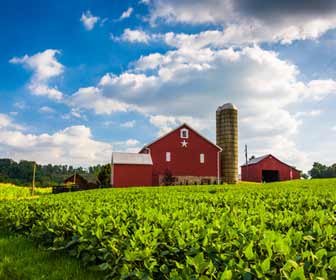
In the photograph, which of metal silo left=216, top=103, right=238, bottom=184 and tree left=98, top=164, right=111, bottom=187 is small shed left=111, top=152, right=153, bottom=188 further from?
metal silo left=216, top=103, right=238, bottom=184

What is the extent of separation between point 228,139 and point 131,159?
1261 centimetres

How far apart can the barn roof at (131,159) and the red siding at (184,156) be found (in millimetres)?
886

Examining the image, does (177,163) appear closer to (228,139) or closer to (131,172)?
(131,172)

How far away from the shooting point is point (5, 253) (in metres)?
6.25

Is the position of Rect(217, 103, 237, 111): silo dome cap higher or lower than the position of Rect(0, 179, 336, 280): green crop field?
higher

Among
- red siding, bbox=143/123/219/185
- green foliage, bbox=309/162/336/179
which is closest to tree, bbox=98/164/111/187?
red siding, bbox=143/123/219/185

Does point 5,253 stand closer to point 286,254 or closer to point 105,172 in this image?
point 286,254

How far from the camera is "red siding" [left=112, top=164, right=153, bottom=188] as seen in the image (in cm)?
3291

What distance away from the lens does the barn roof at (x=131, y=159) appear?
3331 centimetres

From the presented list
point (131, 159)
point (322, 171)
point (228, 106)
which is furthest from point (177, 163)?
point (322, 171)

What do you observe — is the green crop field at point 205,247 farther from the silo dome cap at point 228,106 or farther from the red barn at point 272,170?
the red barn at point 272,170

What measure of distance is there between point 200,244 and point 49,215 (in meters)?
4.94

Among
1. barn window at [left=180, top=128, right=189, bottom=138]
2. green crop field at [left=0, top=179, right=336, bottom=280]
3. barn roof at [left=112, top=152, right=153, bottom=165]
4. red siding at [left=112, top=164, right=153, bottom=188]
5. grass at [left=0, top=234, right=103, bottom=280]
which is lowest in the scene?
grass at [left=0, top=234, right=103, bottom=280]

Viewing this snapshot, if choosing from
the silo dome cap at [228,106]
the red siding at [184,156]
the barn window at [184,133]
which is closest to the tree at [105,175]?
the red siding at [184,156]
